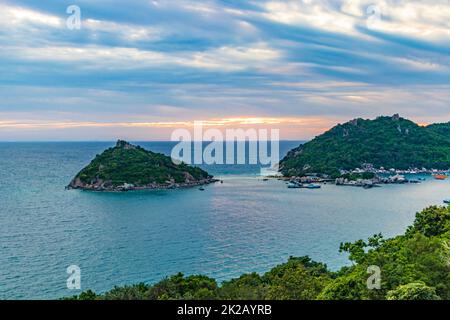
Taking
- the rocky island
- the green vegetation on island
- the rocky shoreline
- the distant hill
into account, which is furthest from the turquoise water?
the distant hill

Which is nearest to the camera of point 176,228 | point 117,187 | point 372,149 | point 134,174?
point 176,228

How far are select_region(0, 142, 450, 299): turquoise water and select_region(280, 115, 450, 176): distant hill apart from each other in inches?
773

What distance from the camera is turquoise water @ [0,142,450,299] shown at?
24.5 meters

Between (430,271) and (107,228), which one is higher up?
(430,271)

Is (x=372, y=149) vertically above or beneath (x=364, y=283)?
above

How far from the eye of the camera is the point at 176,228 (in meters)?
35.3

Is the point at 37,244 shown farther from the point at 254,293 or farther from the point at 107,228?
the point at 254,293

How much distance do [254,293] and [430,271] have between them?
531 cm

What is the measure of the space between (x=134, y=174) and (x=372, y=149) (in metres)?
52.7

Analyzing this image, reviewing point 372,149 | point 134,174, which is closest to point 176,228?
point 134,174

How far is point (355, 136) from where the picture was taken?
313 feet

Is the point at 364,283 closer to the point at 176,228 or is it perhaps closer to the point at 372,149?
the point at 176,228

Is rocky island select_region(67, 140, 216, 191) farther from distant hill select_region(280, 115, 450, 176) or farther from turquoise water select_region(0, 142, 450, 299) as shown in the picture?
distant hill select_region(280, 115, 450, 176)
